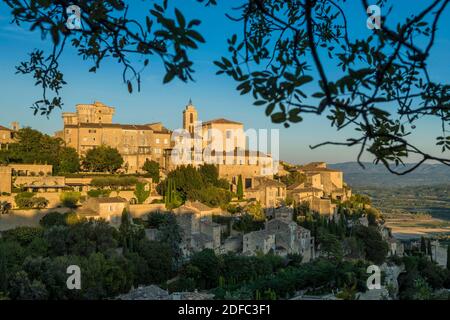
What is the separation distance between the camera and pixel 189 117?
46.8 m

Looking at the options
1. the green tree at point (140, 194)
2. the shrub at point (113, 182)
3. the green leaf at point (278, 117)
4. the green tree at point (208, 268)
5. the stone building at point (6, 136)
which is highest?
the stone building at point (6, 136)

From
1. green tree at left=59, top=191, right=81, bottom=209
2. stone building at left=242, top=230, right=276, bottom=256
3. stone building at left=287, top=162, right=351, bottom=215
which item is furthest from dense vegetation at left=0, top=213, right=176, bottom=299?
stone building at left=287, top=162, right=351, bottom=215

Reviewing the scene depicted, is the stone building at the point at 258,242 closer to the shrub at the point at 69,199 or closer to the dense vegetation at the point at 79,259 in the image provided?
the dense vegetation at the point at 79,259

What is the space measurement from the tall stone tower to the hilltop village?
1174 mm

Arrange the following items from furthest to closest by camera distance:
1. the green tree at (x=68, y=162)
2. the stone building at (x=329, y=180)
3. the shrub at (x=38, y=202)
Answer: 1. the stone building at (x=329, y=180)
2. the green tree at (x=68, y=162)
3. the shrub at (x=38, y=202)

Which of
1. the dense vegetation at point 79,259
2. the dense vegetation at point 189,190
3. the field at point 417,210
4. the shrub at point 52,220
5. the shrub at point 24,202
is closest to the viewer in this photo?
the dense vegetation at point 79,259

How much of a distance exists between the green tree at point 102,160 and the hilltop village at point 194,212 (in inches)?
2.9

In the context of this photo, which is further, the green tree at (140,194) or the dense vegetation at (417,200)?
the dense vegetation at (417,200)

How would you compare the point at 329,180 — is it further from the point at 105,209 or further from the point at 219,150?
the point at 105,209

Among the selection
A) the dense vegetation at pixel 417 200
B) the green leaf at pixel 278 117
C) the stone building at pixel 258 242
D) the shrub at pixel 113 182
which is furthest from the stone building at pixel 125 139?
the dense vegetation at pixel 417 200

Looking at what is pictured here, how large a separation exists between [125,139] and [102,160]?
6.88 m

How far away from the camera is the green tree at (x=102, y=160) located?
34688mm

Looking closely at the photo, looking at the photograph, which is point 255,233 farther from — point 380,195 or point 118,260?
point 380,195

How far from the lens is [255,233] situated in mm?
23672
